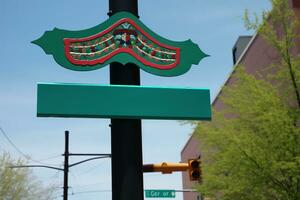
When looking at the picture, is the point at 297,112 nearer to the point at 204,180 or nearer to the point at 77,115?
the point at 204,180

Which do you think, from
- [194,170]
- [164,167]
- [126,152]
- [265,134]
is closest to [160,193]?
[265,134]

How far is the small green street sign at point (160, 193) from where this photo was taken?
28.2 meters

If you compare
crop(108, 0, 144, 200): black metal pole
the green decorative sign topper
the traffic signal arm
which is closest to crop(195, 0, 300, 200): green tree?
the traffic signal arm

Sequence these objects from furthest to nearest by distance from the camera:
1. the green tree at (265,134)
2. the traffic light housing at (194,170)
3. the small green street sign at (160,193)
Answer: the small green street sign at (160,193)
the green tree at (265,134)
the traffic light housing at (194,170)

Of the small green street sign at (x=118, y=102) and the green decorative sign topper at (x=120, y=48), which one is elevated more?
→ the green decorative sign topper at (x=120, y=48)

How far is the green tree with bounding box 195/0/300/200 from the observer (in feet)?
53.7

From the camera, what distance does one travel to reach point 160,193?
94.9 feet

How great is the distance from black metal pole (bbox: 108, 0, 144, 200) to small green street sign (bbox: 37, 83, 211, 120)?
23 centimetres

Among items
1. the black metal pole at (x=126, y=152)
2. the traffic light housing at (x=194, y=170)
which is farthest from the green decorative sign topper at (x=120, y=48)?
the traffic light housing at (x=194, y=170)

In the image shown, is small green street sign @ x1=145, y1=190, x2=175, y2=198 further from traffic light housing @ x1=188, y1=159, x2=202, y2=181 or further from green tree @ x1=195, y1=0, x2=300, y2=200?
traffic light housing @ x1=188, y1=159, x2=202, y2=181

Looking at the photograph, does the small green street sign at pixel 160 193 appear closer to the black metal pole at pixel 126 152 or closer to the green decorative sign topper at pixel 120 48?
the green decorative sign topper at pixel 120 48

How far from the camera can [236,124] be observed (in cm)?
1892

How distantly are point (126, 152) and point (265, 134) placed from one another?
35.7 ft

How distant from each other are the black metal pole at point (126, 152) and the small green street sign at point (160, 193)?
69.4 ft
